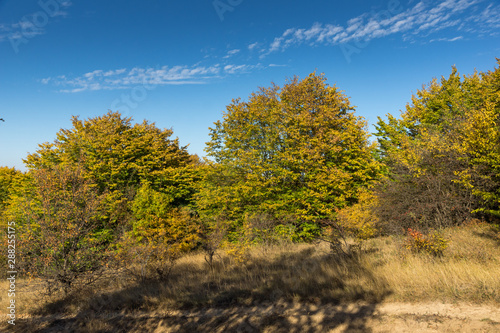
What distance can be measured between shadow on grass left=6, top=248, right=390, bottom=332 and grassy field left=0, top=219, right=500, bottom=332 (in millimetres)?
26

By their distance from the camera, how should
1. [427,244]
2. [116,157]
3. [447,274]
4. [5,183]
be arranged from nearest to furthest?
[447,274], [427,244], [116,157], [5,183]

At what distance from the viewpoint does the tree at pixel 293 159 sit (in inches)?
674

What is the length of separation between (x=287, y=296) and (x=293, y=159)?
10.6 m

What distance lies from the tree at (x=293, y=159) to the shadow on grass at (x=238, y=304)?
7207 mm

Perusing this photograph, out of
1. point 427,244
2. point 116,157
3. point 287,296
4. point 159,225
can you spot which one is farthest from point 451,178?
point 116,157

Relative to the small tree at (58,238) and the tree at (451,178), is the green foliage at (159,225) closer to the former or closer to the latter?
the small tree at (58,238)

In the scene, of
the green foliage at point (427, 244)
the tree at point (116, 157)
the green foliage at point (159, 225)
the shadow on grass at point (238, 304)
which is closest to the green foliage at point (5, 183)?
the tree at point (116, 157)

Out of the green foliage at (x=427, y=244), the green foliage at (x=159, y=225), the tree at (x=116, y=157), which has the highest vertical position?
the tree at (x=116, y=157)

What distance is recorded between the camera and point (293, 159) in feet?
55.8

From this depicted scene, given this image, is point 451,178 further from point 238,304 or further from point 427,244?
point 238,304

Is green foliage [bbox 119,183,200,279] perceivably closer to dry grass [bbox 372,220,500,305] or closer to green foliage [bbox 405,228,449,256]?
dry grass [bbox 372,220,500,305]

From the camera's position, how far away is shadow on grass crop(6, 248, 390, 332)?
20.9ft

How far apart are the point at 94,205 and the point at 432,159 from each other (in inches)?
710

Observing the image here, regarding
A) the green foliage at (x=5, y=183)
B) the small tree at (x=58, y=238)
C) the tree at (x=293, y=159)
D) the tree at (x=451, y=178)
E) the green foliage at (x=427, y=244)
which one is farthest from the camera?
the green foliage at (x=5, y=183)
